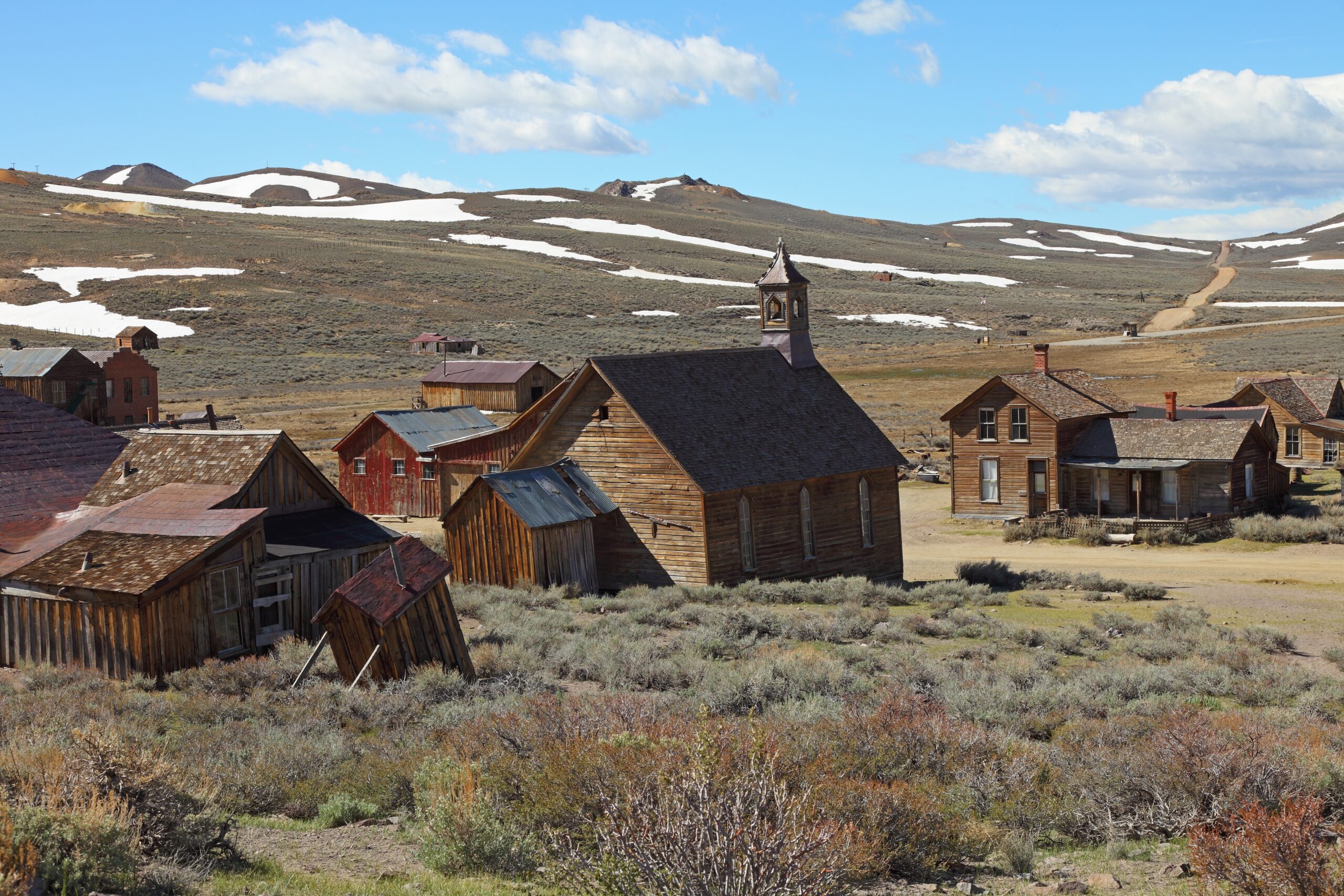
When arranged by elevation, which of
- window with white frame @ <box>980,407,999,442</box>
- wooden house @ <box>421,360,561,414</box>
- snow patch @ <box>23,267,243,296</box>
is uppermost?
snow patch @ <box>23,267,243,296</box>

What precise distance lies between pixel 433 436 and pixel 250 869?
31.0 meters

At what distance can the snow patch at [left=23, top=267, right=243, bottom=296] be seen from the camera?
106250 mm

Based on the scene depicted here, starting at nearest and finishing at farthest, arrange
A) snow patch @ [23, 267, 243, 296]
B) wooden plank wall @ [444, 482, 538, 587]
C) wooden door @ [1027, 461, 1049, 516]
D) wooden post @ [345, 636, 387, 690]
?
wooden post @ [345, 636, 387, 690]
wooden plank wall @ [444, 482, 538, 587]
wooden door @ [1027, 461, 1049, 516]
snow patch @ [23, 267, 243, 296]

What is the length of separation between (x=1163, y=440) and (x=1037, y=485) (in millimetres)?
3750

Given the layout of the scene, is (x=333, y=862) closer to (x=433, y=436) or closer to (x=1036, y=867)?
(x=1036, y=867)

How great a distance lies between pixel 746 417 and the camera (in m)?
27.3

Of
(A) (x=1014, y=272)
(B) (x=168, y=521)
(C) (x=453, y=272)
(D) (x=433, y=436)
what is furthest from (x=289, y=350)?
(A) (x=1014, y=272)

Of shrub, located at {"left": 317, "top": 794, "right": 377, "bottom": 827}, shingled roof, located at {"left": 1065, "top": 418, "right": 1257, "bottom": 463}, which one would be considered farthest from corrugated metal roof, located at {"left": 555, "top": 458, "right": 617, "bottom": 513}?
shingled roof, located at {"left": 1065, "top": 418, "right": 1257, "bottom": 463}

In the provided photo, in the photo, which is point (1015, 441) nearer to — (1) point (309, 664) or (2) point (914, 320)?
(1) point (309, 664)

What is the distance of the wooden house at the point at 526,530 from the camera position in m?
24.1

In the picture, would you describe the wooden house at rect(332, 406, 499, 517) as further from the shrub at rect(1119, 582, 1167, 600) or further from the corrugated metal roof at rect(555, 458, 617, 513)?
the shrub at rect(1119, 582, 1167, 600)

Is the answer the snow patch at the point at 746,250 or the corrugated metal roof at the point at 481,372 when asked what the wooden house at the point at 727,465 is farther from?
the snow patch at the point at 746,250

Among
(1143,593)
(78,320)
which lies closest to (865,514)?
(1143,593)

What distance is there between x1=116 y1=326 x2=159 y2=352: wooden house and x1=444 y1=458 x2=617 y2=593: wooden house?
47.9 m
